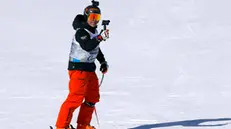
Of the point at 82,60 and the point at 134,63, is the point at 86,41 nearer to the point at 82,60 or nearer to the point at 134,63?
the point at 82,60

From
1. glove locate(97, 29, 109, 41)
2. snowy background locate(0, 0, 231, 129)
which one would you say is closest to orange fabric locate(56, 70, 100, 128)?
glove locate(97, 29, 109, 41)

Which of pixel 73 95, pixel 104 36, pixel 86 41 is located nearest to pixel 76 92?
pixel 73 95

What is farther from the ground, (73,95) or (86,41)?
(86,41)

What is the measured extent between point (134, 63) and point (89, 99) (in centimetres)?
461

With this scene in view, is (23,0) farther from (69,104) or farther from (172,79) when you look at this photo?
(69,104)

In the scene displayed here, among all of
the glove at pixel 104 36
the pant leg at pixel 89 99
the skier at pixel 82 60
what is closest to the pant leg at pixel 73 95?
the skier at pixel 82 60

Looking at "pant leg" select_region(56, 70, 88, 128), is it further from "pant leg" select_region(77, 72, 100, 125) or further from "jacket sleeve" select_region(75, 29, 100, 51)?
"jacket sleeve" select_region(75, 29, 100, 51)

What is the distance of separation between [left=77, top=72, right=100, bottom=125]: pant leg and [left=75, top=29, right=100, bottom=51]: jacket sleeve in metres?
0.42

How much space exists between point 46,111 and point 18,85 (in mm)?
1654

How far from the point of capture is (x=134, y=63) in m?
11.6

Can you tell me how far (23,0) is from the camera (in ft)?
56.6

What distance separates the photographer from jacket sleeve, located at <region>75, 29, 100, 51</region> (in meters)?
6.58

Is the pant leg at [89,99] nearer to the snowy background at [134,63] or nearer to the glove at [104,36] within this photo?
→ the glove at [104,36]

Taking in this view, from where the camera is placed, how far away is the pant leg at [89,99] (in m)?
6.96
